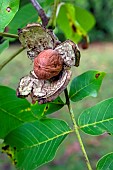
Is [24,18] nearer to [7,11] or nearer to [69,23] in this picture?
[69,23]

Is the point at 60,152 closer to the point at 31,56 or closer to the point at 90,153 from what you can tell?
the point at 90,153

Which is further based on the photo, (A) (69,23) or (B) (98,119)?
(A) (69,23)

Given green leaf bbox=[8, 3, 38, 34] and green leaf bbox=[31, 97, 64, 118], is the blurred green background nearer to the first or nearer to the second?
green leaf bbox=[31, 97, 64, 118]

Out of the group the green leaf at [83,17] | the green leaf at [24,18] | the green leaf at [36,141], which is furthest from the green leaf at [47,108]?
the green leaf at [83,17]

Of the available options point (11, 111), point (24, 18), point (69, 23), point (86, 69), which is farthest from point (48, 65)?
point (86, 69)

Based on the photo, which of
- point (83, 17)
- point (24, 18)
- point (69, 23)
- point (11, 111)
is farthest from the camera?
point (83, 17)

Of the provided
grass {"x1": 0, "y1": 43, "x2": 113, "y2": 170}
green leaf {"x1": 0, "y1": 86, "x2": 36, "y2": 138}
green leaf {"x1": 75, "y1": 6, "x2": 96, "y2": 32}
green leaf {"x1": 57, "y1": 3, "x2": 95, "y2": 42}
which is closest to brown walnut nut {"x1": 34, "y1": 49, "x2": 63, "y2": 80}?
grass {"x1": 0, "y1": 43, "x2": 113, "y2": 170}
